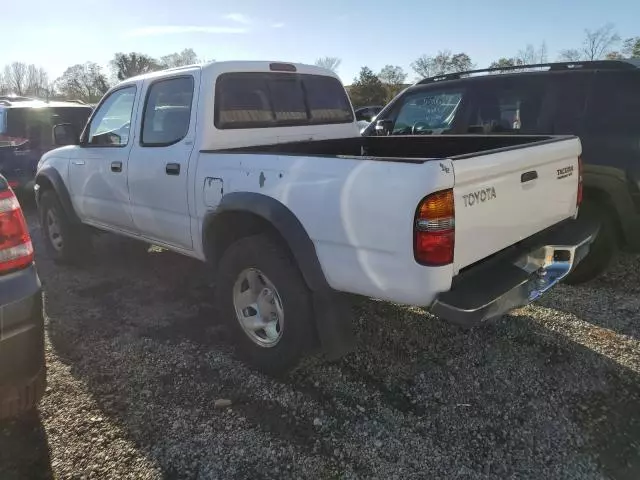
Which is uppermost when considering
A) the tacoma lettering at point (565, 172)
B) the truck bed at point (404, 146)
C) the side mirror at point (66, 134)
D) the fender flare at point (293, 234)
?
the side mirror at point (66, 134)

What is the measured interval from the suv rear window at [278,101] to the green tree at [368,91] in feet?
121

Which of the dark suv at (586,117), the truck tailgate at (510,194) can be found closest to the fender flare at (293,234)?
the truck tailgate at (510,194)

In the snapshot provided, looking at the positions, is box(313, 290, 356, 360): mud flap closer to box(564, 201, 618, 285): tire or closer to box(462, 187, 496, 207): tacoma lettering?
box(462, 187, 496, 207): tacoma lettering

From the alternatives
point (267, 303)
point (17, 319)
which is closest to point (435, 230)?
point (267, 303)

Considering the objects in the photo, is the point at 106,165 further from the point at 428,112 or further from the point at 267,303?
the point at 428,112

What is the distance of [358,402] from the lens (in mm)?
2887

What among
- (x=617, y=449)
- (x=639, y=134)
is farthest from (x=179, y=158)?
(x=639, y=134)

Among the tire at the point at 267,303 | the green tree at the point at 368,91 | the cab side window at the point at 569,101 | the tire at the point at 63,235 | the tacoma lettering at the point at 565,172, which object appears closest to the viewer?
the tire at the point at 267,303

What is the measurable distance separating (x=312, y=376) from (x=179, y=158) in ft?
5.91

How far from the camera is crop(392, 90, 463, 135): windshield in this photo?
5.23 m

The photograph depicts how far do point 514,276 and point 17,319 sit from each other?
93.1 inches

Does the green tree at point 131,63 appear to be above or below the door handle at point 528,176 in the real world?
above

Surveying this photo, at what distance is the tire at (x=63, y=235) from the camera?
534 centimetres

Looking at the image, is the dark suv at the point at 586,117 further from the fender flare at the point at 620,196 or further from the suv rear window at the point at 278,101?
the suv rear window at the point at 278,101
